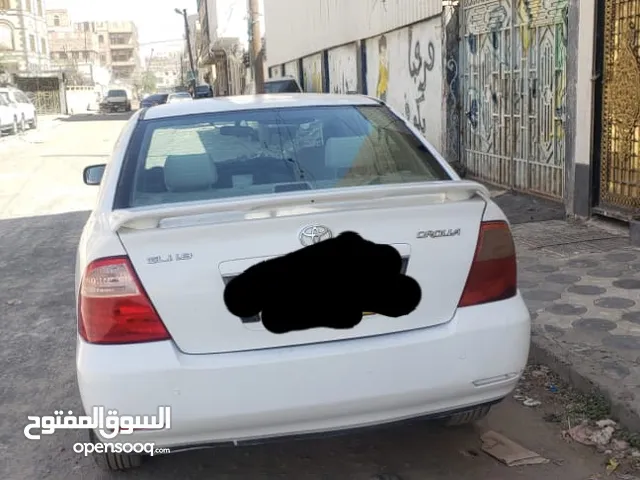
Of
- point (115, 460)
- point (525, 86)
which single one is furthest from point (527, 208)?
point (115, 460)

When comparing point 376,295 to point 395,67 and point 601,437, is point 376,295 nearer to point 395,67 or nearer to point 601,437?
point 601,437

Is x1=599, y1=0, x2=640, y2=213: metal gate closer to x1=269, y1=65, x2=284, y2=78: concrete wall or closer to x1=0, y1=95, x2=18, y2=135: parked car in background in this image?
x1=269, y1=65, x2=284, y2=78: concrete wall

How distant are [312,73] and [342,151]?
20302mm

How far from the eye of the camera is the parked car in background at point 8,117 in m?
27.3

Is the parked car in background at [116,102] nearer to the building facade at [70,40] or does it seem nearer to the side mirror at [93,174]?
the building facade at [70,40]

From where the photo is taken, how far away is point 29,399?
14.4 ft

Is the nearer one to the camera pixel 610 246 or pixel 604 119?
pixel 610 246

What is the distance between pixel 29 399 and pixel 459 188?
2857 mm

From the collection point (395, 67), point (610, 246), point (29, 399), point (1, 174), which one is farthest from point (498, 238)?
point (1, 174)

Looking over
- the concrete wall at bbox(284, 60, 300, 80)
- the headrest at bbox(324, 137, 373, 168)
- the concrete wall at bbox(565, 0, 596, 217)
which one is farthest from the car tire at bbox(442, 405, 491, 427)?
the concrete wall at bbox(284, 60, 300, 80)

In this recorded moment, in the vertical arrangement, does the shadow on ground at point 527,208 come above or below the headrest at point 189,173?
below

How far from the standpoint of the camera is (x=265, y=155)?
373 cm

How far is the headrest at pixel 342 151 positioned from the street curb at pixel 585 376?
1.71 meters

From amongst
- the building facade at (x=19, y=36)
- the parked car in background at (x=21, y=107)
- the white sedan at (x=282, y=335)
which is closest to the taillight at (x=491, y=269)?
the white sedan at (x=282, y=335)
